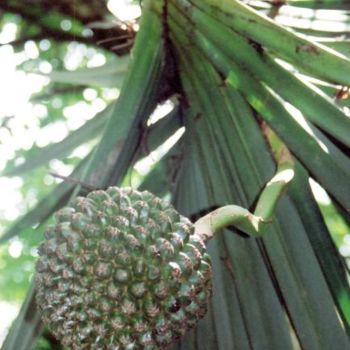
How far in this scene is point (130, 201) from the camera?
1058mm

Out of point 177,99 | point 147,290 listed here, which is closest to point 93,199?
point 147,290

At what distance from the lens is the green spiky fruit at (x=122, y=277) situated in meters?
0.98

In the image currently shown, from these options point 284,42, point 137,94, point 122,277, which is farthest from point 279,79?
point 122,277

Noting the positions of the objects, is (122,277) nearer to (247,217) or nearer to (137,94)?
(247,217)

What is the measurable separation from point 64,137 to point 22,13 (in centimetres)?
46

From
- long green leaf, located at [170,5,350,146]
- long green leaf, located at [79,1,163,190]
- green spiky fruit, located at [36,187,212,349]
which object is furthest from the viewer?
long green leaf, located at [79,1,163,190]

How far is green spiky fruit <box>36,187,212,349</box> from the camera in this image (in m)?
0.98

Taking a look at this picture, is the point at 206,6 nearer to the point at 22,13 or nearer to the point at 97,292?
the point at 97,292

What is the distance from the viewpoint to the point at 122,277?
97 cm

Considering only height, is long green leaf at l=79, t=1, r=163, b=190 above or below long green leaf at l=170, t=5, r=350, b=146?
below

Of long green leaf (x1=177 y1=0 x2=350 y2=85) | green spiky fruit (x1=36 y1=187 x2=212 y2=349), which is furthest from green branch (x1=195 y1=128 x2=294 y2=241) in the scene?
long green leaf (x1=177 y1=0 x2=350 y2=85)

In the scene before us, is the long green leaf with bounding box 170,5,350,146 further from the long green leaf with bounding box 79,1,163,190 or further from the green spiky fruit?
the green spiky fruit

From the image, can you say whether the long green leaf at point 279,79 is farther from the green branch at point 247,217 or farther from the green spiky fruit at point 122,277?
the green spiky fruit at point 122,277

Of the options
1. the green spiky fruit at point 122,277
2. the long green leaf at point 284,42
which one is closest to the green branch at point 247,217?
the green spiky fruit at point 122,277
